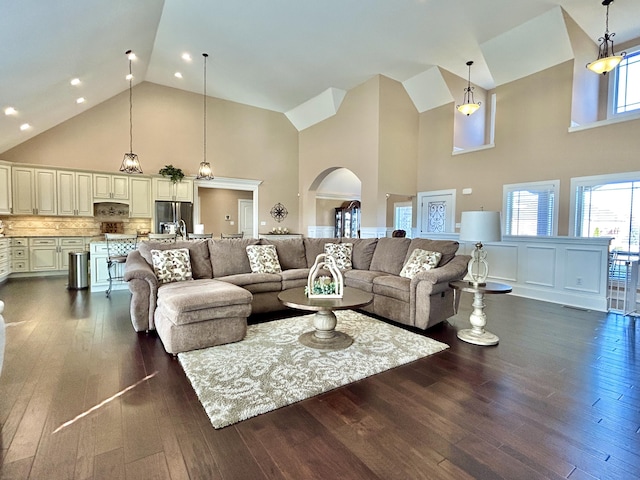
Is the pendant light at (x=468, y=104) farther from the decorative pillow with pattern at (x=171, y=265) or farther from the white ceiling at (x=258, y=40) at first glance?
the decorative pillow with pattern at (x=171, y=265)

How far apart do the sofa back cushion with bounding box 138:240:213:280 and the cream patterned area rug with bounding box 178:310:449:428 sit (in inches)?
47.0

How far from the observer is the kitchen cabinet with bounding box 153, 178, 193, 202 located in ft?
25.3

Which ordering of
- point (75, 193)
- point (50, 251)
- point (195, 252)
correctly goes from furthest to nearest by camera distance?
1. point (75, 193)
2. point (50, 251)
3. point (195, 252)

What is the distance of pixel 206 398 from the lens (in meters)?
2.09

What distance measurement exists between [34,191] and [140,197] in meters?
1.95

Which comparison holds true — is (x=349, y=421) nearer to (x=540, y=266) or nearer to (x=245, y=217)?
(x=540, y=266)

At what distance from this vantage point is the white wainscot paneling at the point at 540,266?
5246 mm

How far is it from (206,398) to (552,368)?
2786 millimetres

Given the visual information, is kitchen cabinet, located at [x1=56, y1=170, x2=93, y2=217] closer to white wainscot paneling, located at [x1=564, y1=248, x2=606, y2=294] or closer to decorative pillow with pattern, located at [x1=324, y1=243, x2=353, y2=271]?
decorative pillow with pattern, located at [x1=324, y1=243, x2=353, y2=271]

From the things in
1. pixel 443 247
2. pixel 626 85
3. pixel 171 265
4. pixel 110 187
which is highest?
pixel 626 85

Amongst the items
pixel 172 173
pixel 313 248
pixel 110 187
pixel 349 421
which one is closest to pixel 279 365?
pixel 349 421

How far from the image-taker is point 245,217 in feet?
36.9

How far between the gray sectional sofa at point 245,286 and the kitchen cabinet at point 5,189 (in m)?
4.55

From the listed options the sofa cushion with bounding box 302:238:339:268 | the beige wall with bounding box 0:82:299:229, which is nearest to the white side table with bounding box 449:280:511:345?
the sofa cushion with bounding box 302:238:339:268
